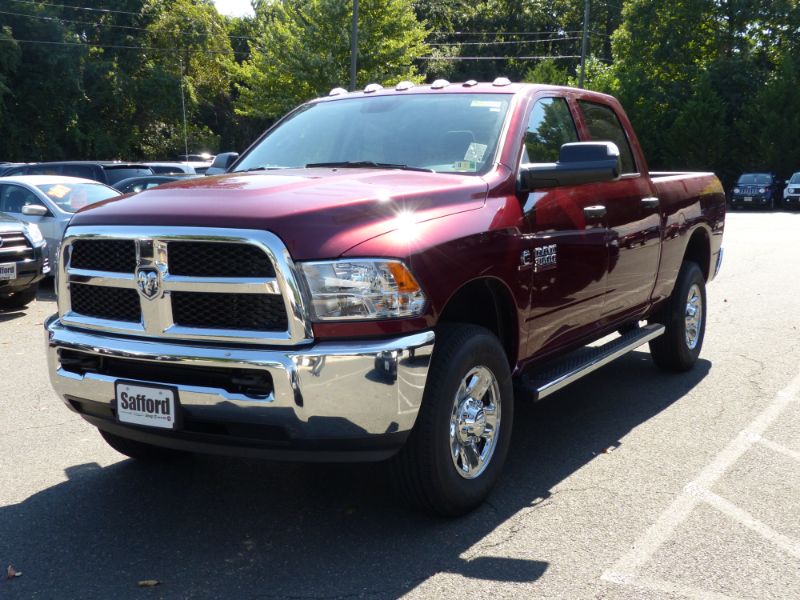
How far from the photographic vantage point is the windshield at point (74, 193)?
1266cm

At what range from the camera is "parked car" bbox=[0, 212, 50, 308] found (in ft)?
33.8

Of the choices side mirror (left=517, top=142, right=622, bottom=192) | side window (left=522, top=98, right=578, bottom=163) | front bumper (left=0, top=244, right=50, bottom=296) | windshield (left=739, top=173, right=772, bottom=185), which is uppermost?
side window (left=522, top=98, right=578, bottom=163)

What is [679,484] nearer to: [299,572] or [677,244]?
[299,572]

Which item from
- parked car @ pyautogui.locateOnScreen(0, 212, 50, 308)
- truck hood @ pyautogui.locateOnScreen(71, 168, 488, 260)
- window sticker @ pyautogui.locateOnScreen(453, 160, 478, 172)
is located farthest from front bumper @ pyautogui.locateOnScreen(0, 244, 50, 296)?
window sticker @ pyautogui.locateOnScreen(453, 160, 478, 172)

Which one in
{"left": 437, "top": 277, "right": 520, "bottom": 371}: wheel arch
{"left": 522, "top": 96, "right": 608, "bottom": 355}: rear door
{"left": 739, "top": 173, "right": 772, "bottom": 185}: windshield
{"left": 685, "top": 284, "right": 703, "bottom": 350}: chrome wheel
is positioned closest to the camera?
{"left": 437, "top": 277, "right": 520, "bottom": 371}: wheel arch

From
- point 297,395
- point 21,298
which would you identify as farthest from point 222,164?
point 21,298

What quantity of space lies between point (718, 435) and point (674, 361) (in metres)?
1.52

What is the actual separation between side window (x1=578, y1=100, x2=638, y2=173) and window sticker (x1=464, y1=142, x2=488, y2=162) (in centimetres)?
127

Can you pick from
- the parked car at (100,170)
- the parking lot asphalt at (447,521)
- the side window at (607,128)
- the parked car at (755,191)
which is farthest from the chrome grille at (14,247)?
the parked car at (755,191)

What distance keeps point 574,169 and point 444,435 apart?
153cm

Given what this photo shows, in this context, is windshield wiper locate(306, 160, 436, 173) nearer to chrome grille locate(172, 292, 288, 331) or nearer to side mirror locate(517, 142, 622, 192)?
side mirror locate(517, 142, 622, 192)

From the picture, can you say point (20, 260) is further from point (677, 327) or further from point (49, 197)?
point (677, 327)

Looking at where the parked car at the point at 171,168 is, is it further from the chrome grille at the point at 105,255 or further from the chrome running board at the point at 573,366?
the chrome grille at the point at 105,255

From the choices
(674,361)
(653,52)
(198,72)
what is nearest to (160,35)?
(198,72)
